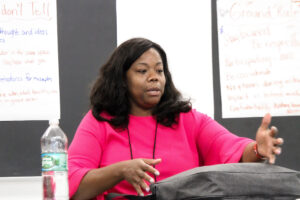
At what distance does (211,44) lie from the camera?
2473 millimetres

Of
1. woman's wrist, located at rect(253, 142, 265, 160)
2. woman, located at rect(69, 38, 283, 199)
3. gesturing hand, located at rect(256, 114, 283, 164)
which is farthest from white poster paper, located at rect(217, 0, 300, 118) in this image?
gesturing hand, located at rect(256, 114, 283, 164)

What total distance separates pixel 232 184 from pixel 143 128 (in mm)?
626

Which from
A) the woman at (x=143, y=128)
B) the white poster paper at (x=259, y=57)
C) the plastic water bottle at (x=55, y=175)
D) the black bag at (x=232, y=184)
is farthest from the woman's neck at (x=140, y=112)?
the white poster paper at (x=259, y=57)

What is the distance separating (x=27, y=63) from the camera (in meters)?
2.36

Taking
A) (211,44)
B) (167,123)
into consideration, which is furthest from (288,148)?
(167,123)

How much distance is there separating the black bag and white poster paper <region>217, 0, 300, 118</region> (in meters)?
1.12

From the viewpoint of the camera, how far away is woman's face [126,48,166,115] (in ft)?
5.93

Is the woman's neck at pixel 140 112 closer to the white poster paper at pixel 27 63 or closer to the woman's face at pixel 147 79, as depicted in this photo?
the woman's face at pixel 147 79

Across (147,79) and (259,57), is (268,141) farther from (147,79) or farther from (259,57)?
(259,57)

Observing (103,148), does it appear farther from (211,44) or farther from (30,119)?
(211,44)

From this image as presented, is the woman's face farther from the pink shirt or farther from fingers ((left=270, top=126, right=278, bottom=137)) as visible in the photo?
fingers ((left=270, top=126, right=278, bottom=137))

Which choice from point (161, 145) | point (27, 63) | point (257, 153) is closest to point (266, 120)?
point (257, 153)

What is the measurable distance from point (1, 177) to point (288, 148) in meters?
1.60

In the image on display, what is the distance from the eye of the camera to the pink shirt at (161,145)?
66.2 inches
